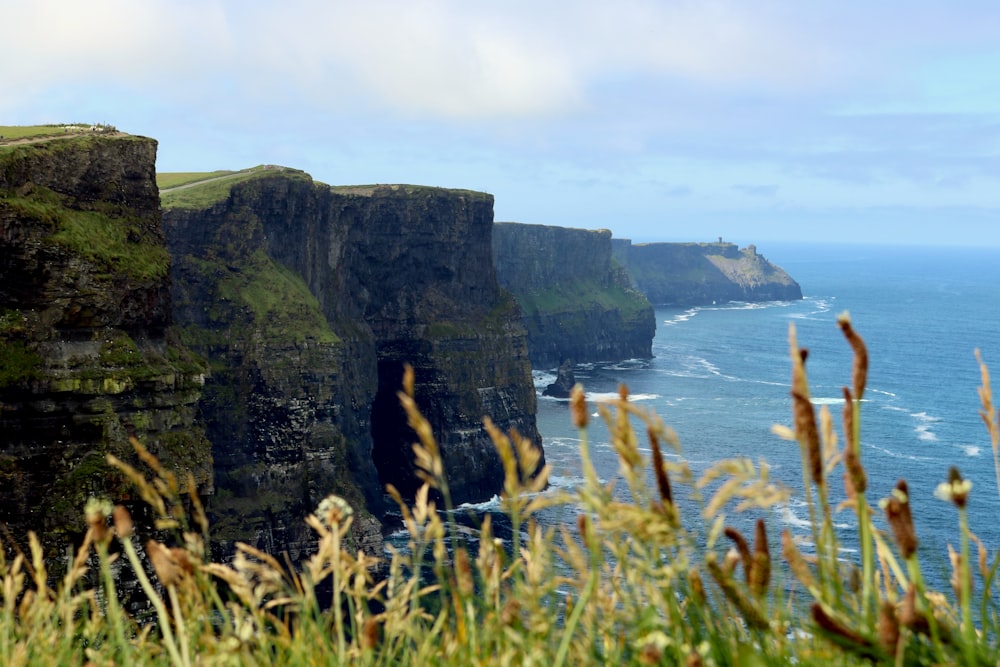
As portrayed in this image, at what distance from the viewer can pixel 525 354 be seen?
4213 inches

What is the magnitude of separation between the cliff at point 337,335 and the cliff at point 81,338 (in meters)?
21.3

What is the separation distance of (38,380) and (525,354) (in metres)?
67.8

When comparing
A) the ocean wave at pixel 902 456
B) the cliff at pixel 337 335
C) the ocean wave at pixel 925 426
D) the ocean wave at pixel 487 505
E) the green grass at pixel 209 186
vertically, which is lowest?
the ocean wave at pixel 487 505

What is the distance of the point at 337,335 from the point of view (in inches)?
3597

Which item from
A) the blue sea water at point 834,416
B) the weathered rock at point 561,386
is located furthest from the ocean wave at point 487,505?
the weathered rock at point 561,386

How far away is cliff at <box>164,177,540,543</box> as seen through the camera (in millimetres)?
72062

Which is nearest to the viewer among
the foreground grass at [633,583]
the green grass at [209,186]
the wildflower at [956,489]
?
the wildflower at [956,489]

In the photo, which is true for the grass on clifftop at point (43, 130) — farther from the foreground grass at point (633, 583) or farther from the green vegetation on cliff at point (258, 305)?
the foreground grass at point (633, 583)

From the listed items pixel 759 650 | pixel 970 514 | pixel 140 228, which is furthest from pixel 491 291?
pixel 759 650

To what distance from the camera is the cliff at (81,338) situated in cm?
4128

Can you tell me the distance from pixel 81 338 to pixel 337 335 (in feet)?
154

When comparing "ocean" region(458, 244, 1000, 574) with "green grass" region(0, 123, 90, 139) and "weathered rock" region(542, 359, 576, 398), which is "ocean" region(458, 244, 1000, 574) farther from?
"green grass" region(0, 123, 90, 139)

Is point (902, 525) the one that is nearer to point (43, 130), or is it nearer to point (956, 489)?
point (956, 489)

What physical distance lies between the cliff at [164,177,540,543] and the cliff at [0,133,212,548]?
2126 centimetres
